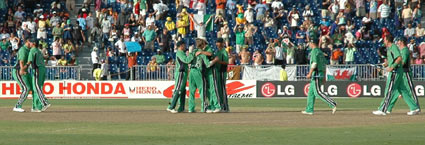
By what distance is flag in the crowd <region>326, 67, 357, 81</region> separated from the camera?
38.4 m

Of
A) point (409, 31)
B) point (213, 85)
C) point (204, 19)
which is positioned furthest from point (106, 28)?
point (213, 85)

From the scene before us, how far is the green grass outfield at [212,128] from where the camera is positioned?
50.5ft

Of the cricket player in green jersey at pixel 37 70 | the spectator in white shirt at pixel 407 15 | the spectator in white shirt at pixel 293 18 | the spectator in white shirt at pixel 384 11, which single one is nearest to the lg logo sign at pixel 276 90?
the spectator in white shirt at pixel 293 18

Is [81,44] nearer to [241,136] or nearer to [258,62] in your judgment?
[258,62]

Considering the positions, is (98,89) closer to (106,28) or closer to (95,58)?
(95,58)

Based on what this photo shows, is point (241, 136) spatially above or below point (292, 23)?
below

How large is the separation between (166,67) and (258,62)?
3.83 meters

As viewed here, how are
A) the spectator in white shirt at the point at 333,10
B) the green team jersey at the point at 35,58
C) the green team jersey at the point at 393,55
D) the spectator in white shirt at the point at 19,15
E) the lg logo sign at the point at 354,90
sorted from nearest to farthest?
the green team jersey at the point at 393,55, the green team jersey at the point at 35,58, the lg logo sign at the point at 354,90, the spectator in white shirt at the point at 333,10, the spectator in white shirt at the point at 19,15

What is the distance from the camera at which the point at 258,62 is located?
40094mm

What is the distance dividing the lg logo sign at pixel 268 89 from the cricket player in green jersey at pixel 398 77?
16114 millimetres

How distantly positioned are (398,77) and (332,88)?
51.2 feet

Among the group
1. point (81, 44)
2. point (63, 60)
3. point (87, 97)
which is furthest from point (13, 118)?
point (81, 44)

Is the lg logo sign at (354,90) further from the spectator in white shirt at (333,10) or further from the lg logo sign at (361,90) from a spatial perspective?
the spectator in white shirt at (333,10)

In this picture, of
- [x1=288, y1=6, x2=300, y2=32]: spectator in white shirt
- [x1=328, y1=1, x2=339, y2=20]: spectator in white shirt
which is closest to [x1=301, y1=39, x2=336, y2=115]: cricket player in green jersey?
[x1=288, y1=6, x2=300, y2=32]: spectator in white shirt
